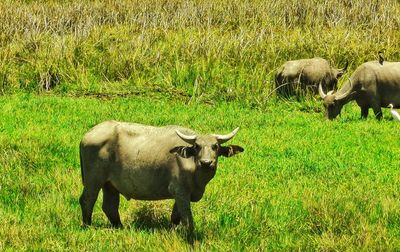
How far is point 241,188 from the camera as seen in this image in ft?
26.5

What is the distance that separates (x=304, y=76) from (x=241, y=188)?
7.53 metres

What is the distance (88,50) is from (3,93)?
240 cm

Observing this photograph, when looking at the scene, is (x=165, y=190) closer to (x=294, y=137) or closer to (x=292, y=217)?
(x=292, y=217)

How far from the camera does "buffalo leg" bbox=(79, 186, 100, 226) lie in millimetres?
6672

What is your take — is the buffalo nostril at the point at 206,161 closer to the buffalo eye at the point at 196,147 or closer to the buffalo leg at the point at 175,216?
the buffalo eye at the point at 196,147

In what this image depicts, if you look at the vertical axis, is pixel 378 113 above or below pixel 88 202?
below

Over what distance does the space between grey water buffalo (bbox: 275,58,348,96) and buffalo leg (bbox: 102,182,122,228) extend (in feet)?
27.8

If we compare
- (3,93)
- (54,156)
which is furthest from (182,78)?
(54,156)

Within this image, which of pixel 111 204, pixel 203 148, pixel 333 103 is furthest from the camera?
pixel 333 103

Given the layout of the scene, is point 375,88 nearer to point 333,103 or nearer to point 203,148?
point 333,103

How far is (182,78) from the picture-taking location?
15.2 m

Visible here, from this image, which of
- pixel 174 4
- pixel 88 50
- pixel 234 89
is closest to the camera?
pixel 234 89

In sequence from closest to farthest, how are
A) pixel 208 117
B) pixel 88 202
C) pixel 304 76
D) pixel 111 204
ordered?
pixel 88 202, pixel 111 204, pixel 208 117, pixel 304 76

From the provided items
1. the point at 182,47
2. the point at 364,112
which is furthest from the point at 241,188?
the point at 182,47
